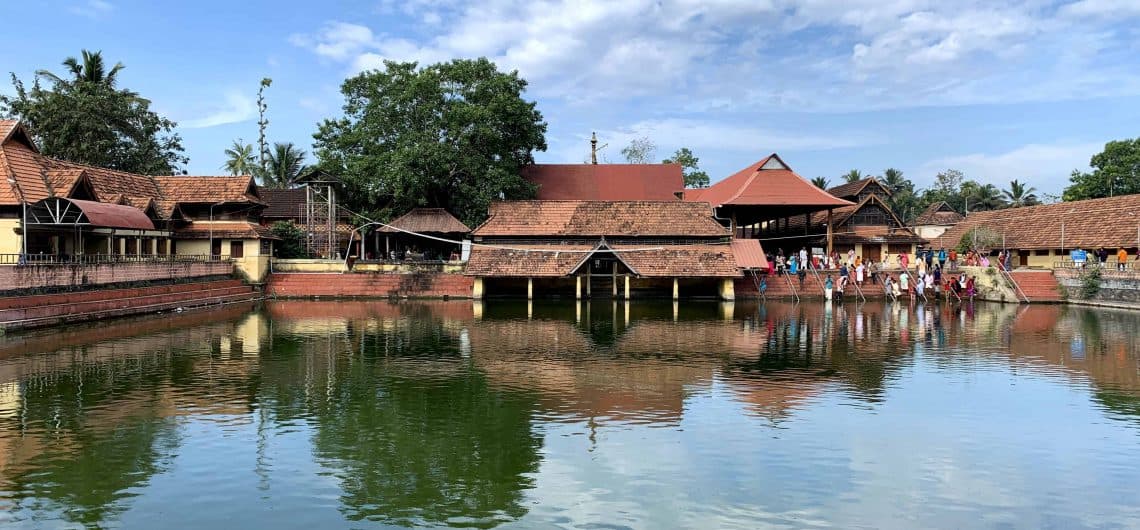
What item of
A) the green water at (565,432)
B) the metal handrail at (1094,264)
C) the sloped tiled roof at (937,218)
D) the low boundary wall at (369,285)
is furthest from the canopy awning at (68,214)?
the sloped tiled roof at (937,218)

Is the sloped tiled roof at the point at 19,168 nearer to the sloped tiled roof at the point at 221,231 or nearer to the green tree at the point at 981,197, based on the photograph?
the sloped tiled roof at the point at 221,231

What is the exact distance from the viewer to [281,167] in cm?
4625

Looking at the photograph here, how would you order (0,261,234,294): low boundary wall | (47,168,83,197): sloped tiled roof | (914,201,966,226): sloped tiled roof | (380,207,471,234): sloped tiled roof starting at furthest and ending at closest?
(914,201,966,226): sloped tiled roof < (380,207,471,234): sloped tiled roof < (47,168,83,197): sloped tiled roof < (0,261,234,294): low boundary wall

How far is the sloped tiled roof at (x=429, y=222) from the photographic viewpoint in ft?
97.8

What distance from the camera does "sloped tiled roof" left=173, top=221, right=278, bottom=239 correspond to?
28.0 metres

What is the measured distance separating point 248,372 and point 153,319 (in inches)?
379

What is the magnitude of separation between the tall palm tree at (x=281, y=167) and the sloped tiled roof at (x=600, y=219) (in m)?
22.6

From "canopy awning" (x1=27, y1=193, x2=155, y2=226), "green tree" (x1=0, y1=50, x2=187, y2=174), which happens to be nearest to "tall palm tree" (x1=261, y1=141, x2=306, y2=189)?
"green tree" (x1=0, y1=50, x2=187, y2=174)

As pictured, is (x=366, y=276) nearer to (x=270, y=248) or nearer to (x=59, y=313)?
(x=270, y=248)

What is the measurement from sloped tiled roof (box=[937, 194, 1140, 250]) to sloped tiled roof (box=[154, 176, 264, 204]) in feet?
103

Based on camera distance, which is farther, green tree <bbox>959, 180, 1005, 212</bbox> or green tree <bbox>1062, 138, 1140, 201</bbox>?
green tree <bbox>959, 180, 1005, 212</bbox>

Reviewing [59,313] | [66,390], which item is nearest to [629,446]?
[66,390]

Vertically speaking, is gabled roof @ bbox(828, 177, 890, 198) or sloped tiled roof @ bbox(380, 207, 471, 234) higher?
gabled roof @ bbox(828, 177, 890, 198)

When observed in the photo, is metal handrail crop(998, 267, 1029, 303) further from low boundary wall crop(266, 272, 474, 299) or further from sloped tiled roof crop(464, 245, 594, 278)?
low boundary wall crop(266, 272, 474, 299)
